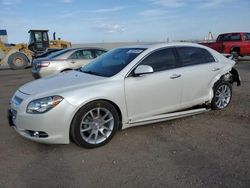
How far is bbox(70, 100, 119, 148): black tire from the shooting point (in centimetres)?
421

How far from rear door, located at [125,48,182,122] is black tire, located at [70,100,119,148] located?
352mm

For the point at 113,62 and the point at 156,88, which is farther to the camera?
the point at 113,62

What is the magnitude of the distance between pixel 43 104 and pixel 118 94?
1.14 meters

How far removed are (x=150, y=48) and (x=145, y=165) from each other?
7.25 feet

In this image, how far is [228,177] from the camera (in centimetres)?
342

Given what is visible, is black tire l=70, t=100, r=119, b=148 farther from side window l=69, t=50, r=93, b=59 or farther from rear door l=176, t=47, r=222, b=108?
side window l=69, t=50, r=93, b=59

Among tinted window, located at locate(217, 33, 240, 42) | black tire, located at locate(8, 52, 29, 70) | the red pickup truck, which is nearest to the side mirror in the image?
the red pickup truck

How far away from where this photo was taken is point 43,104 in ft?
13.4

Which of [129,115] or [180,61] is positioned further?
[180,61]

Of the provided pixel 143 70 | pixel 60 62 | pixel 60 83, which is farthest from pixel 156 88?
pixel 60 62

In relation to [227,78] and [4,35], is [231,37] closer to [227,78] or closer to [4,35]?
[227,78]

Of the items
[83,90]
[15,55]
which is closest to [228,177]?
[83,90]

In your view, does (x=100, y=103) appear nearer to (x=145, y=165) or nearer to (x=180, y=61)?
(x=145, y=165)

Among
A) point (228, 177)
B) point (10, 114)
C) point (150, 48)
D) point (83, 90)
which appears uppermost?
point (150, 48)
